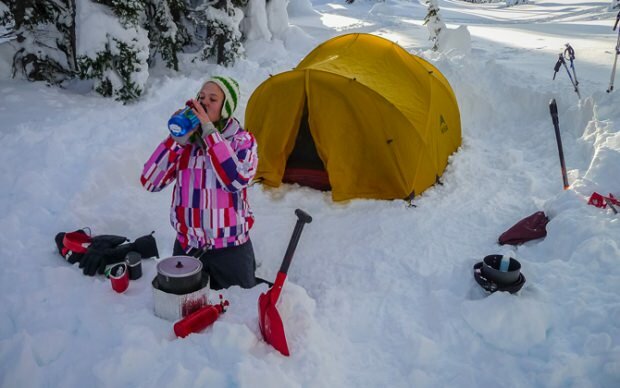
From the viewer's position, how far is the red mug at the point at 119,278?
2.61 meters

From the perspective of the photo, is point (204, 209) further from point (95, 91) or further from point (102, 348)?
point (95, 91)

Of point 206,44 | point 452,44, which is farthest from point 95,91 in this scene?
point 452,44

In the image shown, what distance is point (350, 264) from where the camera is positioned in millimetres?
4125

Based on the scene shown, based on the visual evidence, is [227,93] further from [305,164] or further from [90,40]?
[90,40]

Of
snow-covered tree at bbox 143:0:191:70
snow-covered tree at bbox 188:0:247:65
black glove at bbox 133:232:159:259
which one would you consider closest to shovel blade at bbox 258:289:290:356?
black glove at bbox 133:232:159:259

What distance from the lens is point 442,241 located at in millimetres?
4328

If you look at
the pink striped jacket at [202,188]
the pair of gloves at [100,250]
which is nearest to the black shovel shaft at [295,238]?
the pink striped jacket at [202,188]

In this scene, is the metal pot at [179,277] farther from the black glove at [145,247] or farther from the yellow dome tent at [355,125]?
the yellow dome tent at [355,125]

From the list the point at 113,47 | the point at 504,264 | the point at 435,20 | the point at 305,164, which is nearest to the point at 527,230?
the point at 504,264

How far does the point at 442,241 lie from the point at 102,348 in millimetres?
3138

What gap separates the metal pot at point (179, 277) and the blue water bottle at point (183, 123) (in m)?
0.71

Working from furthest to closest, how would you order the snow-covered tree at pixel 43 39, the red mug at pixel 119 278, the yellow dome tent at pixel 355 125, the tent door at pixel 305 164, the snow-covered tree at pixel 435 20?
the snow-covered tree at pixel 435 20 < the snow-covered tree at pixel 43 39 < the tent door at pixel 305 164 < the yellow dome tent at pixel 355 125 < the red mug at pixel 119 278

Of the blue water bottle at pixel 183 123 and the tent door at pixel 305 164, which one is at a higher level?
the blue water bottle at pixel 183 123

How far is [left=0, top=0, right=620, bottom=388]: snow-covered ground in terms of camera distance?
2.20 meters
